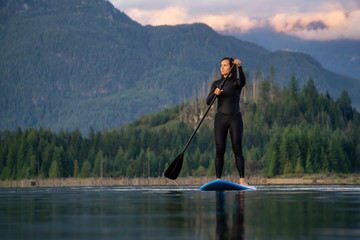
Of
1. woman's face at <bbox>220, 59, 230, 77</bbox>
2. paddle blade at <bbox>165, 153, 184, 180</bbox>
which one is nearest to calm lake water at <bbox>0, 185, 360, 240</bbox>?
paddle blade at <bbox>165, 153, 184, 180</bbox>

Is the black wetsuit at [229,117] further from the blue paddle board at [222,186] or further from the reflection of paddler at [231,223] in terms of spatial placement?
the reflection of paddler at [231,223]

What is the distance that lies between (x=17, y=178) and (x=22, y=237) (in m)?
164

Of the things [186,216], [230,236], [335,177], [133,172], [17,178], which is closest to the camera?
[230,236]

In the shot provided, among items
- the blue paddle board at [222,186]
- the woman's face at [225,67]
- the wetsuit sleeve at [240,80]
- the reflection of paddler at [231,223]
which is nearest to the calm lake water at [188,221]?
the reflection of paddler at [231,223]

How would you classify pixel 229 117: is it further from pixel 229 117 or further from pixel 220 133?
pixel 220 133

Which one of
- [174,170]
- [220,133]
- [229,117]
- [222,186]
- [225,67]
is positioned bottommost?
[222,186]

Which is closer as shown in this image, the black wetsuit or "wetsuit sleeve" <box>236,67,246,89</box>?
"wetsuit sleeve" <box>236,67,246,89</box>

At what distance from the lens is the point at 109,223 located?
8945 mm

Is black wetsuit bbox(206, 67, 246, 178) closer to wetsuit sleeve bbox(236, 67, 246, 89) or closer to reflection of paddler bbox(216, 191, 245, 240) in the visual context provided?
wetsuit sleeve bbox(236, 67, 246, 89)

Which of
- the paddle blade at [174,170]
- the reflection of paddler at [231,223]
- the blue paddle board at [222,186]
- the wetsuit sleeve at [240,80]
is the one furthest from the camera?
the paddle blade at [174,170]

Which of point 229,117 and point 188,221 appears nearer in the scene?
point 188,221

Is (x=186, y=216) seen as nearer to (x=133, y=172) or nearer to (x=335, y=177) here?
(x=335, y=177)

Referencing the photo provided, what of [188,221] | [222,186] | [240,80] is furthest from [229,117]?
[188,221]

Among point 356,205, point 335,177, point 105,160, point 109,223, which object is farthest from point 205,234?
point 105,160
